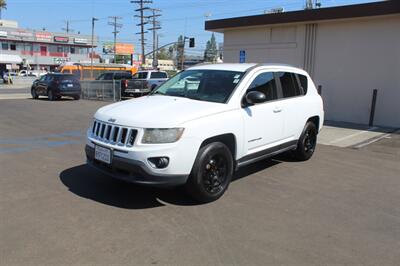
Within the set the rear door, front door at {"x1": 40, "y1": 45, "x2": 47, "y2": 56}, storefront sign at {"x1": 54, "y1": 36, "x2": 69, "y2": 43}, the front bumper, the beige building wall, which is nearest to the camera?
the front bumper

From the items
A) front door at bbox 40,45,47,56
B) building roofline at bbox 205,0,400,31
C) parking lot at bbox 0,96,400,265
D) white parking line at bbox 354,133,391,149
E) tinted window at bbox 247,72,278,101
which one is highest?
front door at bbox 40,45,47,56

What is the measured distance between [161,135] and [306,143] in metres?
3.86

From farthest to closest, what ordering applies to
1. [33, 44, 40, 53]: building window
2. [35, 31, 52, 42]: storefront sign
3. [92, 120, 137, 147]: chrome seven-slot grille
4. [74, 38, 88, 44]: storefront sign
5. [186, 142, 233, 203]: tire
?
[74, 38, 88, 44]: storefront sign → [33, 44, 40, 53]: building window → [35, 31, 52, 42]: storefront sign → [186, 142, 233, 203]: tire → [92, 120, 137, 147]: chrome seven-slot grille

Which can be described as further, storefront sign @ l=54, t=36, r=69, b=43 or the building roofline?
storefront sign @ l=54, t=36, r=69, b=43

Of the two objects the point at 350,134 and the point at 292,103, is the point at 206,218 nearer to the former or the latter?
the point at 292,103

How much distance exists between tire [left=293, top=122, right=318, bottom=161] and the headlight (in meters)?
3.39

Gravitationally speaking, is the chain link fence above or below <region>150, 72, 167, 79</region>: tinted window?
below

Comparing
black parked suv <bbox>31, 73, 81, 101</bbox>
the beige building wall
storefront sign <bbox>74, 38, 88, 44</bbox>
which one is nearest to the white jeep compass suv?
the beige building wall

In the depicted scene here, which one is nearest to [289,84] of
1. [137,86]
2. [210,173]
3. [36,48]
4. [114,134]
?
[210,173]

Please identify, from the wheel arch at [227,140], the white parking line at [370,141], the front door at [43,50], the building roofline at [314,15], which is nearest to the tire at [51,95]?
the building roofline at [314,15]

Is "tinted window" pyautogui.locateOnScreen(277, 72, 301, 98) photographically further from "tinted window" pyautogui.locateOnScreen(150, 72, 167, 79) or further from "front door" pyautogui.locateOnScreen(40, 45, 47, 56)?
"front door" pyautogui.locateOnScreen(40, 45, 47, 56)

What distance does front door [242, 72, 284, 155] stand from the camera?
5613 mm

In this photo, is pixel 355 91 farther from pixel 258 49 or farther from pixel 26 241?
pixel 26 241

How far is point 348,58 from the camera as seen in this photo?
43.6 feet
